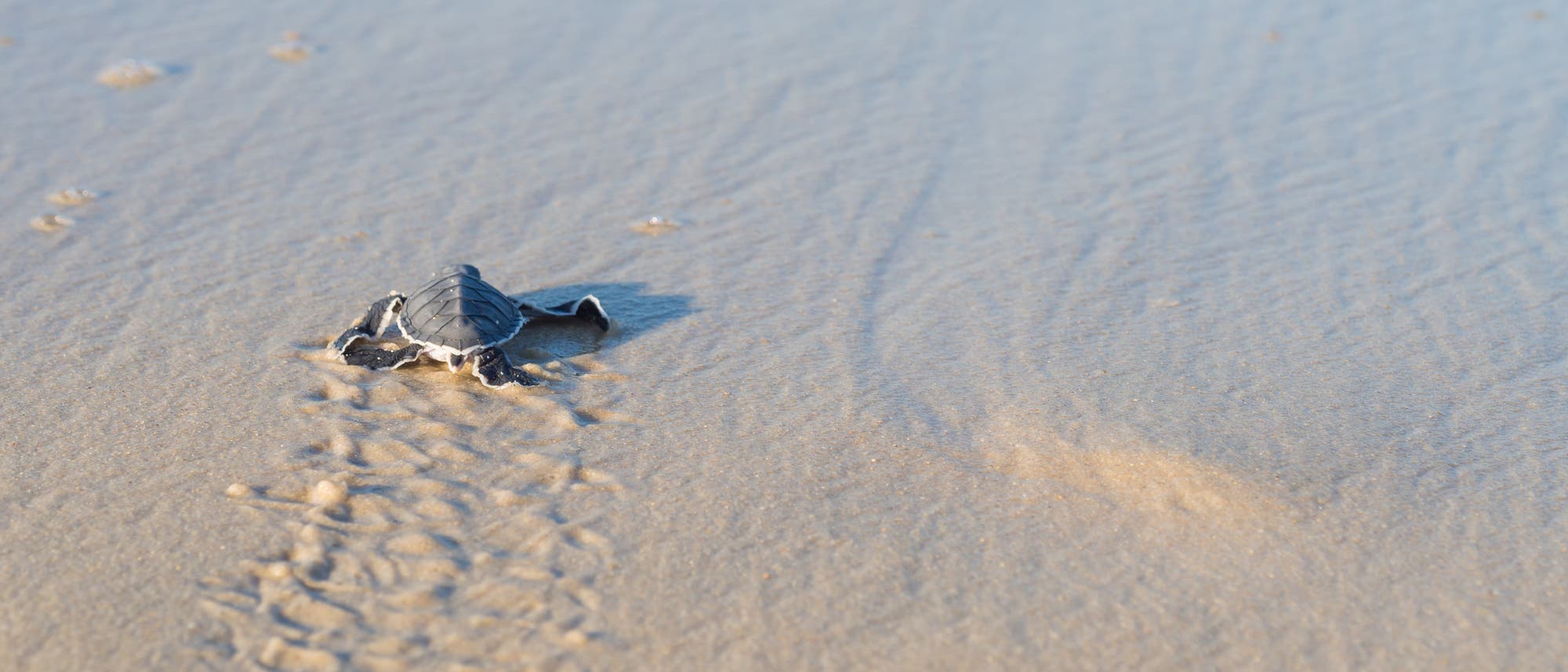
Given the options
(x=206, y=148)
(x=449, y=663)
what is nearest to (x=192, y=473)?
(x=449, y=663)

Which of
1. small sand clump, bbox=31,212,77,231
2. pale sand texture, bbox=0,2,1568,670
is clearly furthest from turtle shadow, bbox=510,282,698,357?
small sand clump, bbox=31,212,77,231

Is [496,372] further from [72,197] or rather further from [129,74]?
[129,74]

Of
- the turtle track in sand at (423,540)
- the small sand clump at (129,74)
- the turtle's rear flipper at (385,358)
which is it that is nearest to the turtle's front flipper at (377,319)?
the turtle's rear flipper at (385,358)

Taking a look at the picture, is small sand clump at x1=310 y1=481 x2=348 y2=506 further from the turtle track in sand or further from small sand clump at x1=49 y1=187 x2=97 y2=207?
small sand clump at x1=49 y1=187 x2=97 y2=207

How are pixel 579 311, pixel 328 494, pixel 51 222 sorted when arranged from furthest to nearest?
pixel 51 222, pixel 579 311, pixel 328 494

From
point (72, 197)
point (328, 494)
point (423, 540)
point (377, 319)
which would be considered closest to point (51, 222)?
point (72, 197)
